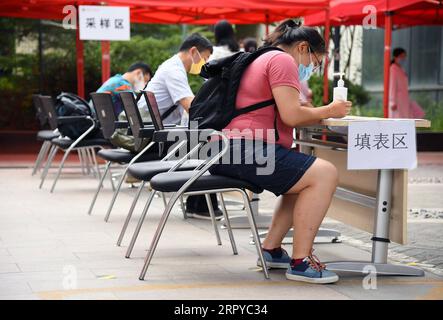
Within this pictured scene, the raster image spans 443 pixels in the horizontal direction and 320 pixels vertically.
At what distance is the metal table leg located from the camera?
17.8ft

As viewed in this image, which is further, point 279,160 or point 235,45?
point 235,45

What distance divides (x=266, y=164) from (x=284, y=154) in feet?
0.40

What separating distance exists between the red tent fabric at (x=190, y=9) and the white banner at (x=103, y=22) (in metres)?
0.13

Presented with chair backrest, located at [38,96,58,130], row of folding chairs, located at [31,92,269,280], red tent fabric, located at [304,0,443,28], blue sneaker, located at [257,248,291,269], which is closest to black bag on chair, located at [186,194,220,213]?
row of folding chairs, located at [31,92,269,280]

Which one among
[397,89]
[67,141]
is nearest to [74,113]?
[67,141]

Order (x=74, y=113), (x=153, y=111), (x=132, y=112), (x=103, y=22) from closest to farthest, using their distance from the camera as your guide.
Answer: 1. (x=153, y=111)
2. (x=132, y=112)
3. (x=74, y=113)
4. (x=103, y=22)

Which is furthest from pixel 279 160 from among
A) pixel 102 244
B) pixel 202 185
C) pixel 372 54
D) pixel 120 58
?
pixel 372 54

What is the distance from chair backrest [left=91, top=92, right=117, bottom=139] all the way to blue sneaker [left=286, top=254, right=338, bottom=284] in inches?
154

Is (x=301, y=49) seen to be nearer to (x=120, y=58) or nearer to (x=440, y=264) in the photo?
(x=440, y=264)

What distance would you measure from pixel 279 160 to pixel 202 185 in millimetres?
470

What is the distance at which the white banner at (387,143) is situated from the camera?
5273mm

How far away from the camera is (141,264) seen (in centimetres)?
590

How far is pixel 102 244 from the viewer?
22.0ft

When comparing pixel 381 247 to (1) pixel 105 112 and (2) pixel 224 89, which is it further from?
(1) pixel 105 112
